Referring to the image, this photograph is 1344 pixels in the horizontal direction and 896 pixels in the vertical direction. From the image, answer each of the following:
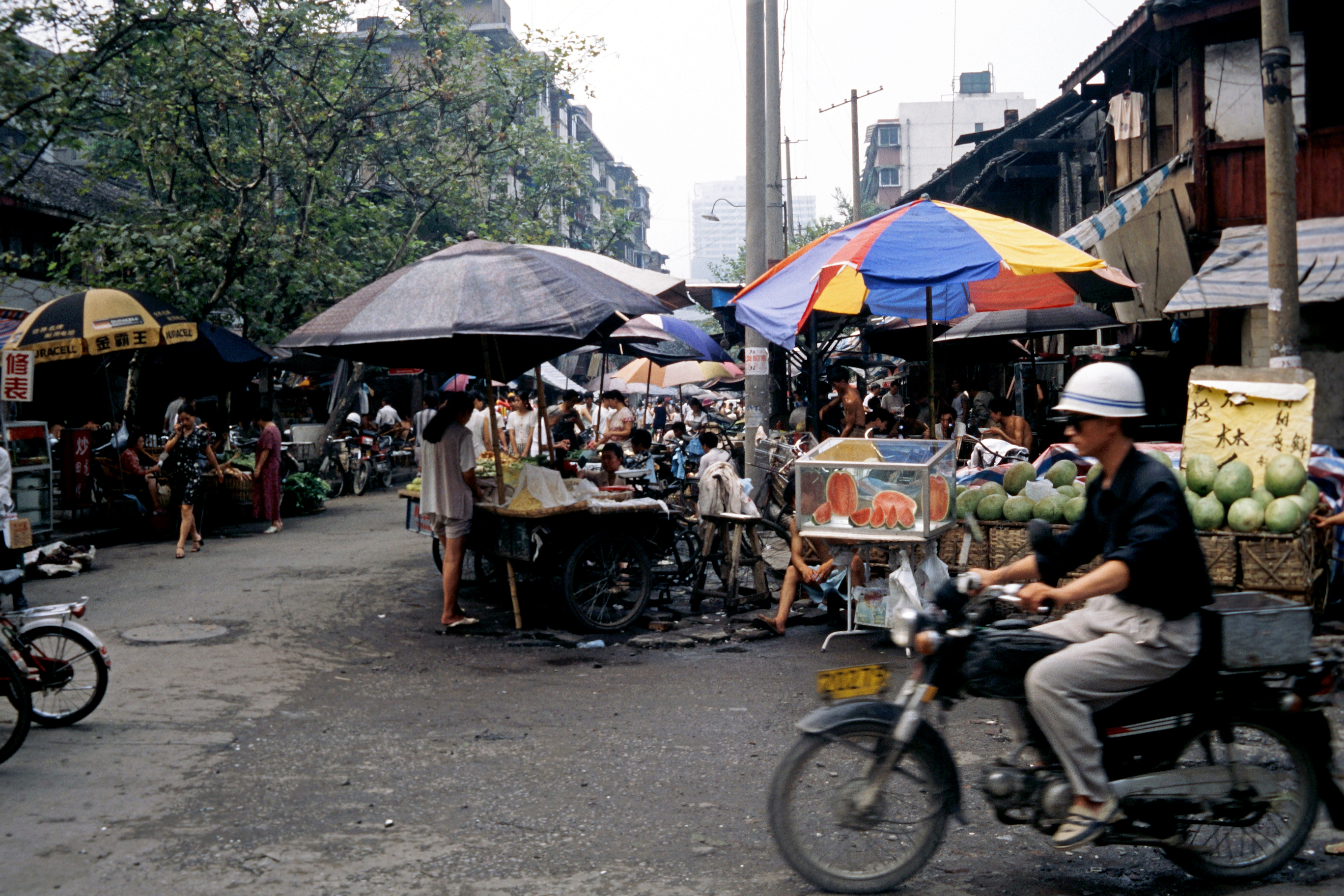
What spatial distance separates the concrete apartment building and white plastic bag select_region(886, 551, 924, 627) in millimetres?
62344

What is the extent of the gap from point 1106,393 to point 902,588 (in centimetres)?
389

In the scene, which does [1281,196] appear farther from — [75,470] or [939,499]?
[75,470]

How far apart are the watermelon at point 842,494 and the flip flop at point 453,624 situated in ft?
10.1

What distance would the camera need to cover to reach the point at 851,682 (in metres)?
3.85

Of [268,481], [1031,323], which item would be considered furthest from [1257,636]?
[268,481]

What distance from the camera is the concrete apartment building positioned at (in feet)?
221

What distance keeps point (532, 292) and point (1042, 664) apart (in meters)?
5.27

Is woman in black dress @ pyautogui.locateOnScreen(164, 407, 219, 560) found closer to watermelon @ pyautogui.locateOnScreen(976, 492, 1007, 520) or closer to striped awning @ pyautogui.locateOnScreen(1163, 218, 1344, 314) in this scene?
watermelon @ pyautogui.locateOnScreen(976, 492, 1007, 520)

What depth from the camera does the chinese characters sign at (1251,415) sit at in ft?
25.4

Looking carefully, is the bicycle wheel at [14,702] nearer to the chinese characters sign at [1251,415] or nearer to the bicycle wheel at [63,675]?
the bicycle wheel at [63,675]

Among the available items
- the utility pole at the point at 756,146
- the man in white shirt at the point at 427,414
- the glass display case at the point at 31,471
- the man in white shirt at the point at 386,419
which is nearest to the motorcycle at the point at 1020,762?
the man in white shirt at the point at 427,414

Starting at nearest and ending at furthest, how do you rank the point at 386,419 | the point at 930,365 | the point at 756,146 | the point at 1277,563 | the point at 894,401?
the point at 1277,563 → the point at 930,365 → the point at 756,146 → the point at 894,401 → the point at 386,419

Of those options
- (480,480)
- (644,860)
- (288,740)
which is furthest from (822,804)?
(480,480)

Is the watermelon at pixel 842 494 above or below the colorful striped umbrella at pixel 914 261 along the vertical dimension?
below
